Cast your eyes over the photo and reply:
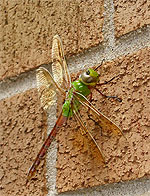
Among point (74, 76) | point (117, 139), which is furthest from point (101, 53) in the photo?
point (117, 139)

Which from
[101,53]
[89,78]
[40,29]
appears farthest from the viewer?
[40,29]

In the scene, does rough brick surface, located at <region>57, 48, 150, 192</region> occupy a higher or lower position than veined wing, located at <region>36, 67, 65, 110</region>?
lower

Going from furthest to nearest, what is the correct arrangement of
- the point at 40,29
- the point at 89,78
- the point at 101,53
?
the point at 40,29 < the point at 101,53 < the point at 89,78

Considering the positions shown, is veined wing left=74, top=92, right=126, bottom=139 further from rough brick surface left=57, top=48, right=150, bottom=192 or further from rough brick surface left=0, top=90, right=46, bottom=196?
rough brick surface left=0, top=90, right=46, bottom=196

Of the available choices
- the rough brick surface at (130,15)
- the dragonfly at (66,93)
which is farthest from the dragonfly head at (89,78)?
the rough brick surface at (130,15)

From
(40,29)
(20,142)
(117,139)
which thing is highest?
(40,29)

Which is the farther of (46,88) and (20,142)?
(20,142)

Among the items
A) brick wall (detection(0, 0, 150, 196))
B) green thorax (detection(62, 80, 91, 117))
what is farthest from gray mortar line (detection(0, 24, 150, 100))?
green thorax (detection(62, 80, 91, 117))

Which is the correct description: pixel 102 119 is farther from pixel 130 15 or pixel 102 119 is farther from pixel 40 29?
pixel 40 29
